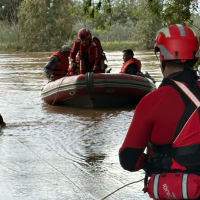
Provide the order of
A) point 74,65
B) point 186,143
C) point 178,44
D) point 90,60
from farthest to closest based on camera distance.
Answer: point 74,65 → point 90,60 → point 178,44 → point 186,143

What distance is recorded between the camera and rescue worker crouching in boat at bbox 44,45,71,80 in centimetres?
1293

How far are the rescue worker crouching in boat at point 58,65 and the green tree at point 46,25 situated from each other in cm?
3939

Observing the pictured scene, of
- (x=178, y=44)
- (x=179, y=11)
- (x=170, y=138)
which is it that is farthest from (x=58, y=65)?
(x=170, y=138)

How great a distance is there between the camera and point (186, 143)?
2.48m

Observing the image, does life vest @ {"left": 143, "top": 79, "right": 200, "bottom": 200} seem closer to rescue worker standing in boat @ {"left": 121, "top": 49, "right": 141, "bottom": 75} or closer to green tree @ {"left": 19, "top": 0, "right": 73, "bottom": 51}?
rescue worker standing in boat @ {"left": 121, "top": 49, "right": 141, "bottom": 75}

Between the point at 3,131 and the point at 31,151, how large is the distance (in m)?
1.70

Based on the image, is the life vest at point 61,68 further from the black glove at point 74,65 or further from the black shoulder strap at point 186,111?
the black shoulder strap at point 186,111

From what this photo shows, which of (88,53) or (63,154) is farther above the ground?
(88,53)

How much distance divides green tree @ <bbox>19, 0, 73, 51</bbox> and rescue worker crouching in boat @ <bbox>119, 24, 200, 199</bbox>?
1974 inches

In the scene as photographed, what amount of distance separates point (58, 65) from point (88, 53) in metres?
1.00

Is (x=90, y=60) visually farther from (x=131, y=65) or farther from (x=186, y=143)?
(x=186, y=143)

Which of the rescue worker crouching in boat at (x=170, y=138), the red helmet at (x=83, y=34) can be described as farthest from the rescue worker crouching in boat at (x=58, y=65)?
the rescue worker crouching in boat at (x=170, y=138)

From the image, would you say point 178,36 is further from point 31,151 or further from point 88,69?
point 88,69

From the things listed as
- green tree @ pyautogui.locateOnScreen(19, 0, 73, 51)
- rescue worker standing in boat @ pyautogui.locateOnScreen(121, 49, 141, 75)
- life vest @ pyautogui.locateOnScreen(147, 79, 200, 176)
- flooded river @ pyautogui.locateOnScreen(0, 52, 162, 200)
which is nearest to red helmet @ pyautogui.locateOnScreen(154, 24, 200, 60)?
life vest @ pyautogui.locateOnScreen(147, 79, 200, 176)
